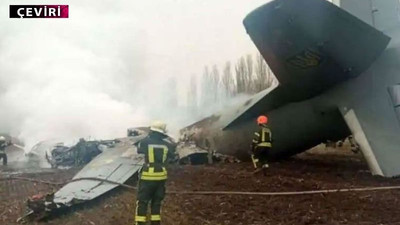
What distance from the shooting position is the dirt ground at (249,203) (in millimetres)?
7430

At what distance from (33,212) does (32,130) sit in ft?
52.3

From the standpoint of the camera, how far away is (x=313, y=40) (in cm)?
1011

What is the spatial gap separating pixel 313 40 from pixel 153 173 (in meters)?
4.85

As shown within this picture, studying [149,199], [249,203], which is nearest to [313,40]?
[249,203]

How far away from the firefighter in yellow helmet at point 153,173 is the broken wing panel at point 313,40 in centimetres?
388

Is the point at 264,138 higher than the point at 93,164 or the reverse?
higher

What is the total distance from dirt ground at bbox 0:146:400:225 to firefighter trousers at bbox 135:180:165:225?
53 cm

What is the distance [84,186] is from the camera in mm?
9727

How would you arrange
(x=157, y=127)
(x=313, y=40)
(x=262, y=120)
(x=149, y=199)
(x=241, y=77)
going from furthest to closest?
(x=241, y=77), (x=262, y=120), (x=313, y=40), (x=157, y=127), (x=149, y=199)

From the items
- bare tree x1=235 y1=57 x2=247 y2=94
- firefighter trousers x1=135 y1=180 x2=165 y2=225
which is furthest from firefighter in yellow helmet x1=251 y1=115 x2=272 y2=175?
bare tree x1=235 y1=57 x2=247 y2=94

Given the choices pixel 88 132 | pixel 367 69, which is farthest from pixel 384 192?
pixel 88 132

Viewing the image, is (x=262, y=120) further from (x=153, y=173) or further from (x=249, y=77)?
(x=249, y=77)

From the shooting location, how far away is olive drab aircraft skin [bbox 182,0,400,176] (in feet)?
32.4

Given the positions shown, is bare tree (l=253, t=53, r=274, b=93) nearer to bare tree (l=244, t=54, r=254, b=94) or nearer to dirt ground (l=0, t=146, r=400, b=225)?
bare tree (l=244, t=54, r=254, b=94)
